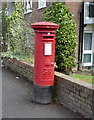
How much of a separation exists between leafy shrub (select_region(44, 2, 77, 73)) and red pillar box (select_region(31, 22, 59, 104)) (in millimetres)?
3882

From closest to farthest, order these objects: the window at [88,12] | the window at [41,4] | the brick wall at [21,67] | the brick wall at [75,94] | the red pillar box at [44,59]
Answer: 1. the brick wall at [75,94]
2. the red pillar box at [44,59]
3. the brick wall at [21,67]
4. the window at [88,12]
5. the window at [41,4]

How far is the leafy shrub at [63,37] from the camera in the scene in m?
9.12

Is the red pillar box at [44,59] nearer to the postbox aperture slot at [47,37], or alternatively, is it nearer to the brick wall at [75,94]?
the postbox aperture slot at [47,37]

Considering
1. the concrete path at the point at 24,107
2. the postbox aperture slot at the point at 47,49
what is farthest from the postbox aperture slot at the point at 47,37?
the concrete path at the point at 24,107

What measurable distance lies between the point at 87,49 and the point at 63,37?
134 inches

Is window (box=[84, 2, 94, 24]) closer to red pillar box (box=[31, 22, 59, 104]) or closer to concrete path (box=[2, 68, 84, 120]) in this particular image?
concrete path (box=[2, 68, 84, 120])

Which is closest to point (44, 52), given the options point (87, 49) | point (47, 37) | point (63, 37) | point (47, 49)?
point (47, 49)

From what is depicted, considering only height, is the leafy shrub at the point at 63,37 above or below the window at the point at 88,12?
below

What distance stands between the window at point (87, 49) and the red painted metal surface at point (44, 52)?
6953 millimetres

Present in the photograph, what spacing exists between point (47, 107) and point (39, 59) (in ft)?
3.95

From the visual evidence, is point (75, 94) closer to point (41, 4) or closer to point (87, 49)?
point (87, 49)

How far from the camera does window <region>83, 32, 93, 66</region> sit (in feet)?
39.1

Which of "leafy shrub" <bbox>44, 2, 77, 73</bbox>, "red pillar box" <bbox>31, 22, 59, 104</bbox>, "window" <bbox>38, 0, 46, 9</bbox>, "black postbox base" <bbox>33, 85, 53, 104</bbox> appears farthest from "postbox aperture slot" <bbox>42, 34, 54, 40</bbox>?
"window" <bbox>38, 0, 46, 9</bbox>

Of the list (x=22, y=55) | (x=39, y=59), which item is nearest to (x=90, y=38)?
(x=22, y=55)
